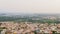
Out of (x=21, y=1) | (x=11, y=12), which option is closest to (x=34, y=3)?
(x=21, y=1)

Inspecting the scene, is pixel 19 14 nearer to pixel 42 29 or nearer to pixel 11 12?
pixel 11 12

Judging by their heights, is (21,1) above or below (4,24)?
above

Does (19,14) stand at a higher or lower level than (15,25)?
higher

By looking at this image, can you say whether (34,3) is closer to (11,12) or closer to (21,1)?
(21,1)

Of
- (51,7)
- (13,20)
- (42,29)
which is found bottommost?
(42,29)

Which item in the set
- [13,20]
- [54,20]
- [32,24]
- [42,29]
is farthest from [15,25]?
[54,20]
